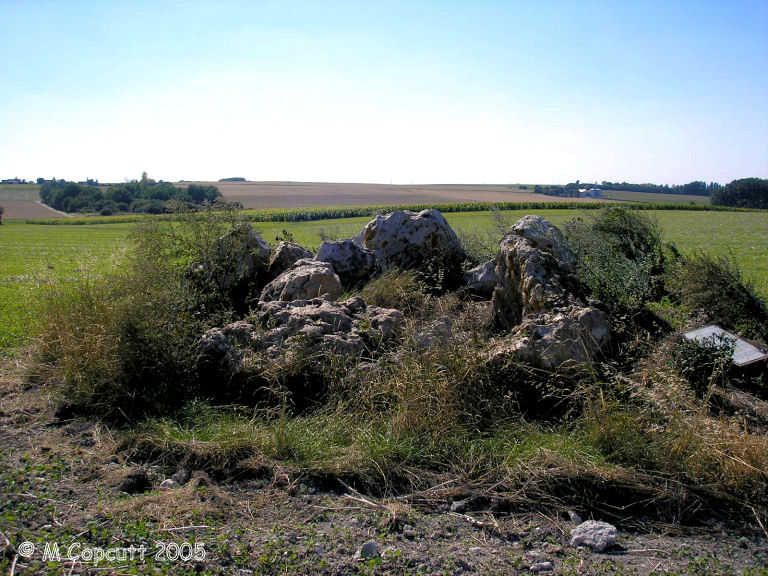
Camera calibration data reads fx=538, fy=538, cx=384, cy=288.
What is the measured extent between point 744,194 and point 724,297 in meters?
80.4

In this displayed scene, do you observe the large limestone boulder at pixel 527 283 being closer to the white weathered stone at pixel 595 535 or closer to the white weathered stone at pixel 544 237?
the white weathered stone at pixel 544 237

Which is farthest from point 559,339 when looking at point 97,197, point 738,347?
point 97,197

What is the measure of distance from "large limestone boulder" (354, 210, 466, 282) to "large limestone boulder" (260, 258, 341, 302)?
1.67m

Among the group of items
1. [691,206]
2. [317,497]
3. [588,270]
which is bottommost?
[317,497]

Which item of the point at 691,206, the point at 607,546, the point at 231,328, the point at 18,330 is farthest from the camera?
the point at 691,206

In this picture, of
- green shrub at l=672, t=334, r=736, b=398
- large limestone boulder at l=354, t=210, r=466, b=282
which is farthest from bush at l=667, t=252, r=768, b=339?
large limestone boulder at l=354, t=210, r=466, b=282

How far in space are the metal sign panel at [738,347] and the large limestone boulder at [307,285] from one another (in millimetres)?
4618

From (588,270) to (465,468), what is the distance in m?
4.27

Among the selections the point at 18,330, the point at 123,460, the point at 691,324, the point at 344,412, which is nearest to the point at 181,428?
the point at 123,460

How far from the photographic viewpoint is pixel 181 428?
523 cm

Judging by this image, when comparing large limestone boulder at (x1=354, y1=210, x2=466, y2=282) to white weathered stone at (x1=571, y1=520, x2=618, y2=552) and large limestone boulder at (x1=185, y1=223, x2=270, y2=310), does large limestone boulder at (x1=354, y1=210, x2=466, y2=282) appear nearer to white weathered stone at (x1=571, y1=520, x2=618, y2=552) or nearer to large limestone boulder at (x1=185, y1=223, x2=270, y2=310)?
large limestone boulder at (x1=185, y1=223, x2=270, y2=310)

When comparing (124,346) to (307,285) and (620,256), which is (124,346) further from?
(620,256)

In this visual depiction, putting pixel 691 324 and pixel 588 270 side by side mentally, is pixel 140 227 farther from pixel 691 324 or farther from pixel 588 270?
pixel 691 324

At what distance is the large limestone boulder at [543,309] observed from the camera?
572cm
